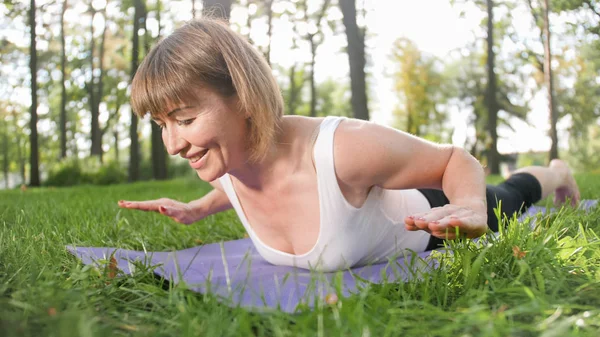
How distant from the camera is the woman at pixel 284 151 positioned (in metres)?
2.02

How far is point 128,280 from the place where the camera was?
1.81m

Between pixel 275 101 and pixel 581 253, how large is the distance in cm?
129

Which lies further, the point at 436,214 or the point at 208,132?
the point at 208,132

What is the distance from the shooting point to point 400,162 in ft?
6.65

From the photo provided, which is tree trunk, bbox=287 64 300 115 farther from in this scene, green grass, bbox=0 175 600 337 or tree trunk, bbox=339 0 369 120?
green grass, bbox=0 175 600 337

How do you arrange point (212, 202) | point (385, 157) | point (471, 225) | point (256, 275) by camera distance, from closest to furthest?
point (471, 225) < point (385, 157) < point (256, 275) < point (212, 202)

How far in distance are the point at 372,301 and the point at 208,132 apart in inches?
35.5

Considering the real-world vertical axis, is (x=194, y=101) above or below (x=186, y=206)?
above

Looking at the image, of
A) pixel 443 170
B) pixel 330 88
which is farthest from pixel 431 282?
pixel 330 88

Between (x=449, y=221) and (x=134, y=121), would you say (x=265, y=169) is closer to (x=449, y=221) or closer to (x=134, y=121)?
(x=449, y=221)

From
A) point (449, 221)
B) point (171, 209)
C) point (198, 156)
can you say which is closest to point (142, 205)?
point (171, 209)

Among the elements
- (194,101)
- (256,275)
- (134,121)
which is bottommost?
(256,275)

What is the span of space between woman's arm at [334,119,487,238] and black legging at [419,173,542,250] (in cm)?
70

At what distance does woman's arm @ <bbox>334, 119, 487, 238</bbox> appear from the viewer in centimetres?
200
